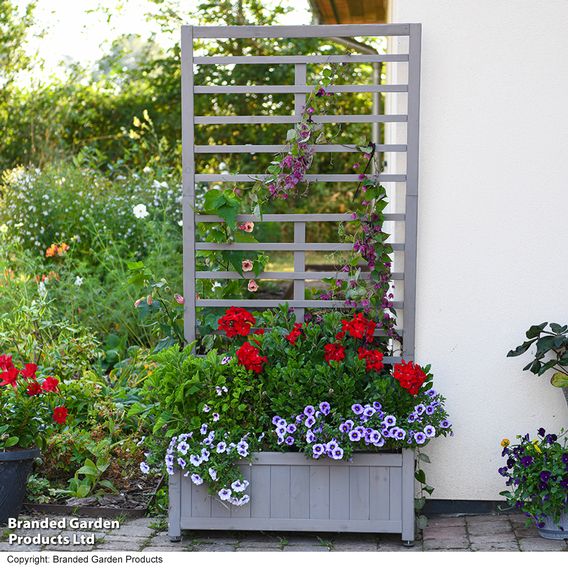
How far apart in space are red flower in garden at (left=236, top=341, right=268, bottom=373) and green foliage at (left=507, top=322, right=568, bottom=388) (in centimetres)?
98

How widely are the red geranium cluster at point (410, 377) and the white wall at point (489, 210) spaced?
0.28 m

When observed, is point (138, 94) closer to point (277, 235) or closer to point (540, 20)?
point (277, 235)

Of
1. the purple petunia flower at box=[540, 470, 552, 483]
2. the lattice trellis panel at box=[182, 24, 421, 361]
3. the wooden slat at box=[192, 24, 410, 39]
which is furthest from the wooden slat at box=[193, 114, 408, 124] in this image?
the purple petunia flower at box=[540, 470, 552, 483]

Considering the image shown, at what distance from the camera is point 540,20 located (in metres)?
3.49

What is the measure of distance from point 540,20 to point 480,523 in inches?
78.4

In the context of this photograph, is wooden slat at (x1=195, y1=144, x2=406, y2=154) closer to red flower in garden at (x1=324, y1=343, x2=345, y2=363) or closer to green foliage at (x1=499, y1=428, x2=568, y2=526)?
red flower in garden at (x1=324, y1=343, x2=345, y2=363)

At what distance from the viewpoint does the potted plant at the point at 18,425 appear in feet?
11.5

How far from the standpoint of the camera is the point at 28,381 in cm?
384

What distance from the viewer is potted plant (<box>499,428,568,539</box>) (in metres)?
3.26

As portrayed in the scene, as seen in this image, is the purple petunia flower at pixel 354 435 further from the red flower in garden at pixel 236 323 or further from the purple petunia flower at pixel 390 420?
the red flower in garden at pixel 236 323

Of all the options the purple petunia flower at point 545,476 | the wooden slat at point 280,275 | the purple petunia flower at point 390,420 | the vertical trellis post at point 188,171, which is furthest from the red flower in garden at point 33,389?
the purple petunia flower at point 545,476

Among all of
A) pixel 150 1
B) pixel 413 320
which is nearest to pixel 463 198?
pixel 413 320

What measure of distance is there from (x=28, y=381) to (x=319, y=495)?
1.38 meters

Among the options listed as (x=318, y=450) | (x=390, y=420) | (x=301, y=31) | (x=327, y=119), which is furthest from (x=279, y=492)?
(x=301, y=31)
